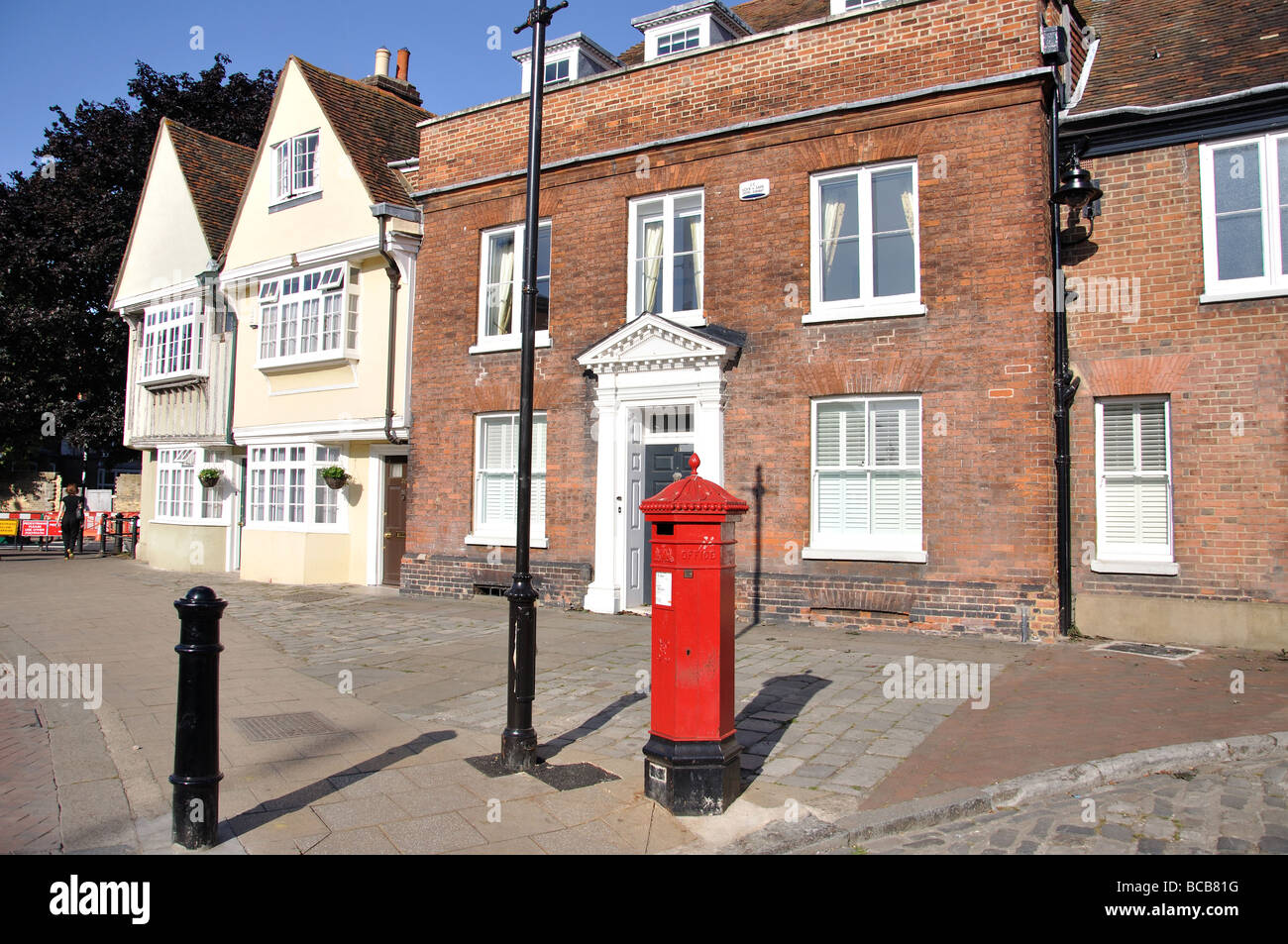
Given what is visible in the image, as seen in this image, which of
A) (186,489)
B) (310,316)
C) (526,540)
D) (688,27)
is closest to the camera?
(526,540)

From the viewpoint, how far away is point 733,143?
12492 millimetres

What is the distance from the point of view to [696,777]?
512cm

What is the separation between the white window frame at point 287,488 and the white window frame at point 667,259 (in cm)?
731

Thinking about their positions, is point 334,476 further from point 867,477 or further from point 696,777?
point 696,777

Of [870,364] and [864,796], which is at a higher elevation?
[870,364]

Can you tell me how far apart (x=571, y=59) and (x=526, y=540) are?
12028 mm

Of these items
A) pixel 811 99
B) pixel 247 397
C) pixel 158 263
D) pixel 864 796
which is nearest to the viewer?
pixel 864 796

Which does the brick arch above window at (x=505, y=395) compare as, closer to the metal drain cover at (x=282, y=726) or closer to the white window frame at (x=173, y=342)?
the metal drain cover at (x=282, y=726)

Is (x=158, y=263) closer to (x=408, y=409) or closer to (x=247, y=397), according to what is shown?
(x=247, y=397)

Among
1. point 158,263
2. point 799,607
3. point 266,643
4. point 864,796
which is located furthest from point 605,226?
point 158,263

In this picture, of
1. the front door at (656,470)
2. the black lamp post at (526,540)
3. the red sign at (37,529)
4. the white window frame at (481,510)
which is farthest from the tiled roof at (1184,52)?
the red sign at (37,529)

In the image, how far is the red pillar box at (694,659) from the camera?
5133 mm

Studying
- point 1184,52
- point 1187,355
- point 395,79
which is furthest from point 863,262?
point 395,79
